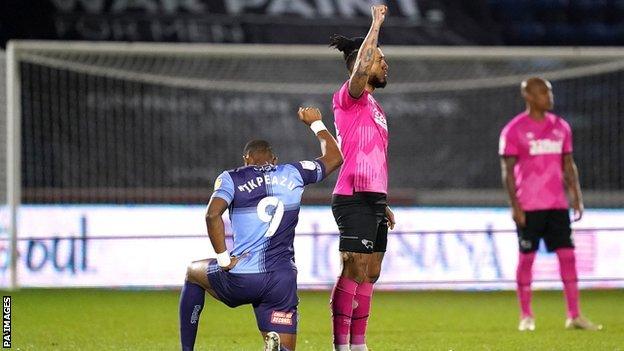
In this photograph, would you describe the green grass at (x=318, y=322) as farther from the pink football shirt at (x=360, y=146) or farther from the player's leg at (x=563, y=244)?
the pink football shirt at (x=360, y=146)

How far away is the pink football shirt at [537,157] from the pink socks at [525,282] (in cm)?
39

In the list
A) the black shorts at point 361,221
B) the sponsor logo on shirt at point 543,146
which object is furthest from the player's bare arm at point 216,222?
the sponsor logo on shirt at point 543,146

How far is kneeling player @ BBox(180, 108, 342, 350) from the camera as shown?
6227mm

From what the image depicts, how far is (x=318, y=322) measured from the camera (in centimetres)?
1002

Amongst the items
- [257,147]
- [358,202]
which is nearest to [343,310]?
[358,202]

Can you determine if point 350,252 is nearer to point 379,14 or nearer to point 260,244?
point 260,244

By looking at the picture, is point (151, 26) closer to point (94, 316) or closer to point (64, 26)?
point (64, 26)

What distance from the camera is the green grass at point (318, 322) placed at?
8227 millimetres

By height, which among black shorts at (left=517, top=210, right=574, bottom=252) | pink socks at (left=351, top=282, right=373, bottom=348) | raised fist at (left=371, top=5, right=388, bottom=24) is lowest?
pink socks at (left=351, top=282, right=373, bottom=348)

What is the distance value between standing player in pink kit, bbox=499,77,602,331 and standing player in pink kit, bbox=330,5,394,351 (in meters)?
2.59

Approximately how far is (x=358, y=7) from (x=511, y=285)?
1020 cm

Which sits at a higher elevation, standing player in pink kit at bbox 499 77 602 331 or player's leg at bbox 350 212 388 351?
standing player in pink kit at bbox 499 77 602 331

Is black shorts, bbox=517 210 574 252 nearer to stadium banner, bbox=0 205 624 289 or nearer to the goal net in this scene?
stadium banner, bbox=0 205 624 289

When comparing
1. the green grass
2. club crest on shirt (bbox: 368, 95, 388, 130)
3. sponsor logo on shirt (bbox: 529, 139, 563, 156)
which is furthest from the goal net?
club crest on shirt (bbox: 368, 95, 388, 130)
